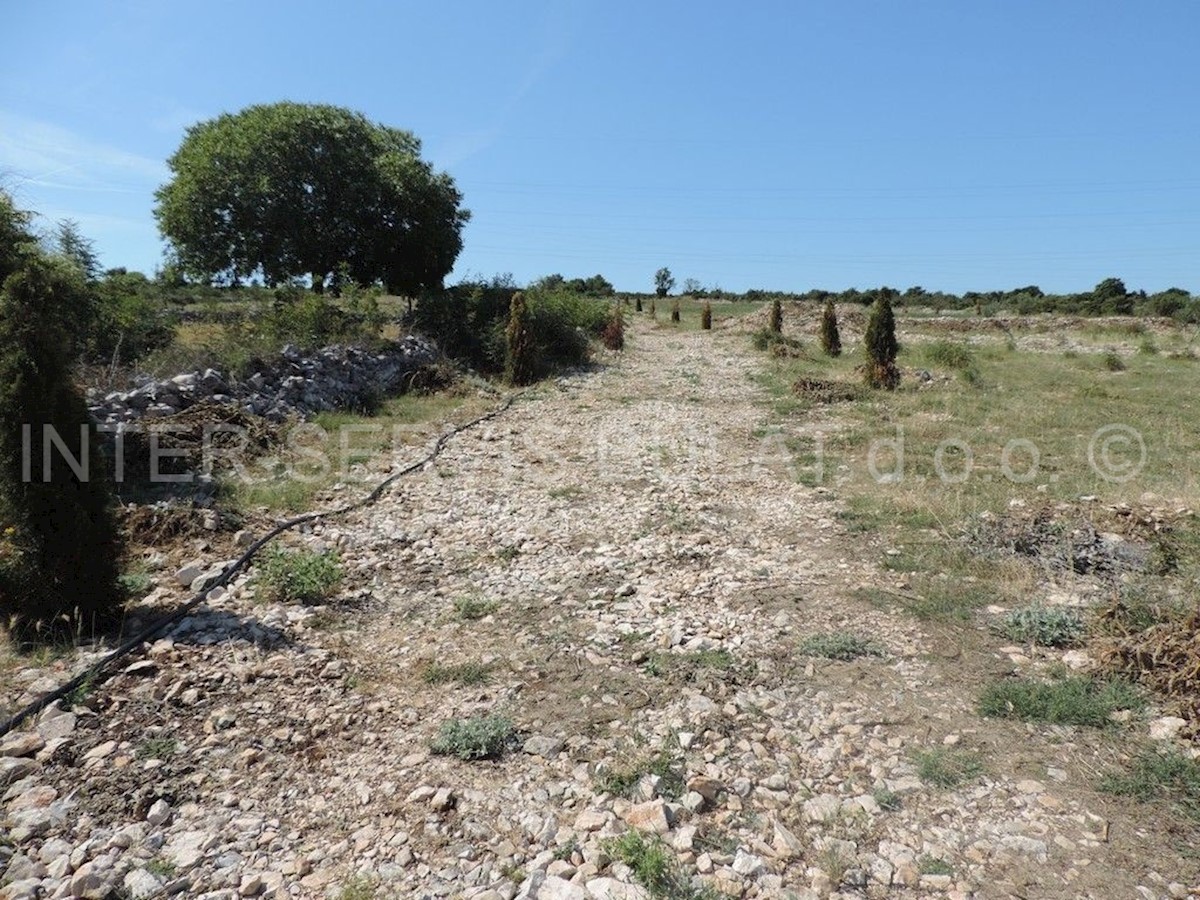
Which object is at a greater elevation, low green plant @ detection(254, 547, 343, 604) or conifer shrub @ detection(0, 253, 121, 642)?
conifer shrub @ detection(0, 253, 121, 642)

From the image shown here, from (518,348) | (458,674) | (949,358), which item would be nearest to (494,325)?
(518,348)

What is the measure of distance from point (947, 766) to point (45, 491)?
5132 mm

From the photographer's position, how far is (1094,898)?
2.28 meters

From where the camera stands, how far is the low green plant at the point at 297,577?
187 inches

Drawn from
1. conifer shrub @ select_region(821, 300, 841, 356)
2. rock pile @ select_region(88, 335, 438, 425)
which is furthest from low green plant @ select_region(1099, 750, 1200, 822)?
conifer shrub @ select_region(821, 300, 841, 356)

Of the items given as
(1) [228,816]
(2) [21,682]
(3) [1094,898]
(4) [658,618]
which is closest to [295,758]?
(1) [228,816]

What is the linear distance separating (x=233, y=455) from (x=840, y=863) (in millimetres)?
7559

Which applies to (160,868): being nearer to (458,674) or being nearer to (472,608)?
(458,674)

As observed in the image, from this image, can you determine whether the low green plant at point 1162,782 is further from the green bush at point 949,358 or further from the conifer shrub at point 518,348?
the green bush at point 949,358

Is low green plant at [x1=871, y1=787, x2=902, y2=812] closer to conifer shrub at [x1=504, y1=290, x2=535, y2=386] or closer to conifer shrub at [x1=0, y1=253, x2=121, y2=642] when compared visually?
conifer shrub at [x1=0, y1=253, x2=121, y2=642]

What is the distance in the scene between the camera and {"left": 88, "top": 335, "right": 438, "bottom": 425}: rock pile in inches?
292

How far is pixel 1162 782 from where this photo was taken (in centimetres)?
276

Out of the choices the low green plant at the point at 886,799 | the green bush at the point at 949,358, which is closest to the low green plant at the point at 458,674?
the low green plant at the point at 886,799

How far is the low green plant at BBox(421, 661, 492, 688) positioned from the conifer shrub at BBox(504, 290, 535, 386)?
1235 cm
